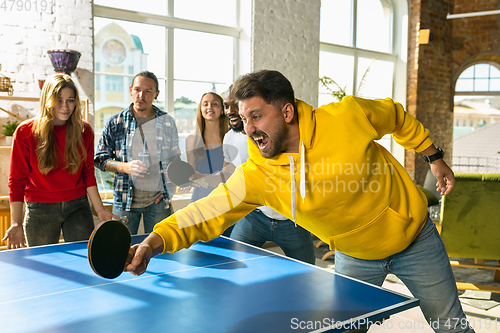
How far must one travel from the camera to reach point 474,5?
24.9 feet

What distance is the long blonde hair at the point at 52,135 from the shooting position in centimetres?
236

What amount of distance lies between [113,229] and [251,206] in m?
0.59

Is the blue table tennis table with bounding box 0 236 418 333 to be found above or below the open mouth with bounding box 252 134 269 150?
below

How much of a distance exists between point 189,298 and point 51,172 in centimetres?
140

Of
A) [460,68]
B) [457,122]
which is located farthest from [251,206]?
[457,122]

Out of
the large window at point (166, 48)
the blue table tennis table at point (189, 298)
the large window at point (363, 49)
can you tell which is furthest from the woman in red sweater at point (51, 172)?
the large window at point (363, 49)

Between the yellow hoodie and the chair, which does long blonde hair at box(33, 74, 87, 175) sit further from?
the chair

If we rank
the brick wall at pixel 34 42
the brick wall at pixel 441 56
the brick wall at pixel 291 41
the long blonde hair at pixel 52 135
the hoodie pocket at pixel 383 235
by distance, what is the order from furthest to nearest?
the brick wall at pixel 441 56, the brick wall at pixel 291 41, the brick wall at pixel 34 42, the long blonde hair at pixel 52 135, the hoodie pocket at pixel 383 235

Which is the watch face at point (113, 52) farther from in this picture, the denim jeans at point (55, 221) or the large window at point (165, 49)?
the denim jeans at point (55, 221)

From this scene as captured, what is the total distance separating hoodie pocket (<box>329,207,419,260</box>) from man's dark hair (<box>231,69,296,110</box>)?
57 cm

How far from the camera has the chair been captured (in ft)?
10.9

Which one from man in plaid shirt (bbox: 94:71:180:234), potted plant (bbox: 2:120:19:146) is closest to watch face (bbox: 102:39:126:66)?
potted plant (bbox: 2:120:19:146)

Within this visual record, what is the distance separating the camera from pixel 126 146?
282cm

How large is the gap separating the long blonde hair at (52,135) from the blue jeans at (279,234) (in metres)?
1.06
